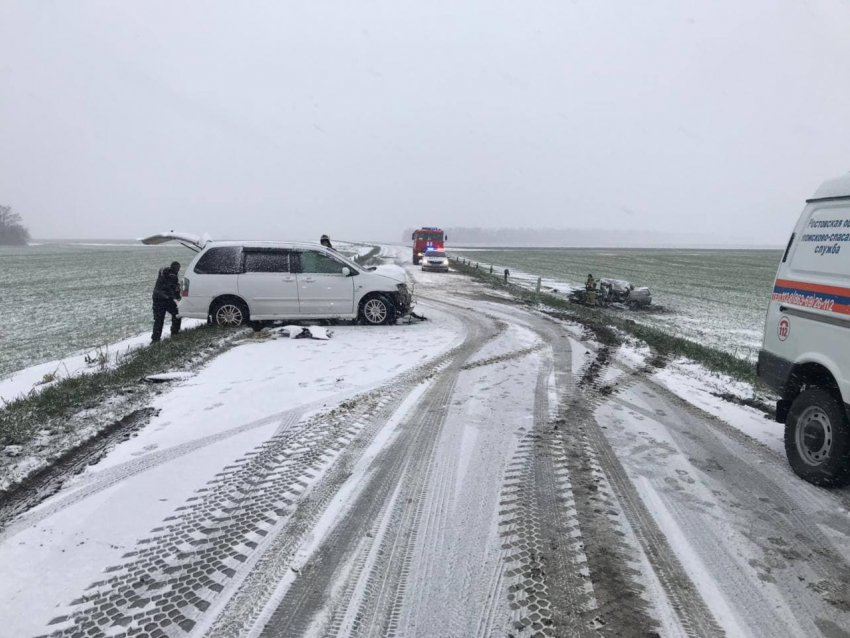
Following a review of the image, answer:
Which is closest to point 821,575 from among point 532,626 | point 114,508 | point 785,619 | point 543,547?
point 785,619

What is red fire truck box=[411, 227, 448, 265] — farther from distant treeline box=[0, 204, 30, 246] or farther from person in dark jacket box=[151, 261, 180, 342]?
distant treeline box=[0, 204, 30, 246]

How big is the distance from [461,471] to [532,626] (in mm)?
1743

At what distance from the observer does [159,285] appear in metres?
9.43

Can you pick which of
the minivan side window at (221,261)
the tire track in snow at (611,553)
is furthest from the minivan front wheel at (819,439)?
the minivan side window at (221,261)

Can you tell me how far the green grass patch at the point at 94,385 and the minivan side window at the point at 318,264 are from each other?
2.36m

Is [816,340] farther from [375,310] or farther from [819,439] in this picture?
[375,310]

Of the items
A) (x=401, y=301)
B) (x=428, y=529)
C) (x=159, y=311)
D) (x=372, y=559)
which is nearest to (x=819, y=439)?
(x=428, y=529)

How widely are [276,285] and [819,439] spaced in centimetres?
936

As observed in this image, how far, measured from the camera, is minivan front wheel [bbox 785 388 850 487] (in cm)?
377

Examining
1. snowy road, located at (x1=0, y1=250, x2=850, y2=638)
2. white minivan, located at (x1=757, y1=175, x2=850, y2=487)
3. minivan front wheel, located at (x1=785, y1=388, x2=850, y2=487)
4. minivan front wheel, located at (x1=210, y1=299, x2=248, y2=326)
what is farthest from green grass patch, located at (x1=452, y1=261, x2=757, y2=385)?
minivan front wheel, located at (x1=210, y1=299, x2=248, y2=326)

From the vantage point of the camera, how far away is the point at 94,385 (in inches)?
236

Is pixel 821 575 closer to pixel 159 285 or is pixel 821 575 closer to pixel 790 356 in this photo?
pixel 790 356

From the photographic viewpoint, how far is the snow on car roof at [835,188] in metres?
4.00

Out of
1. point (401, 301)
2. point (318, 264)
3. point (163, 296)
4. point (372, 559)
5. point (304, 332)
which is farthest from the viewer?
point (401, 301)
